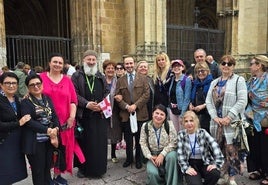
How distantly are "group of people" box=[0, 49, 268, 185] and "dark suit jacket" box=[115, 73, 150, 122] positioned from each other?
17 mm

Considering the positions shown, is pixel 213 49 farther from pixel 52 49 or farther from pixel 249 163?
pixel 249 163

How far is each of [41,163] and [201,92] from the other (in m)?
2.43

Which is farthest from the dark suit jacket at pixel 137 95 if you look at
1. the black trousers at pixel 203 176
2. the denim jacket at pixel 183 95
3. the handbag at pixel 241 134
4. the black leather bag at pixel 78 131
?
the handbag at pixel 241 134

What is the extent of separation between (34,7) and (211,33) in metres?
10.4

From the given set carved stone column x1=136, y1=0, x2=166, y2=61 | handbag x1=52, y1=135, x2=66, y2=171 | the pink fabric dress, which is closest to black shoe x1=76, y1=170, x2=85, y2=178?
the pink fabric dress

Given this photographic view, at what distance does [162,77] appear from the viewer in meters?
5.06

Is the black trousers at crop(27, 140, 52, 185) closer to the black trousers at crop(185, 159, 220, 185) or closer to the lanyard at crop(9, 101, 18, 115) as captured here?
the lanyard at crop(9, 101, 18, 115)

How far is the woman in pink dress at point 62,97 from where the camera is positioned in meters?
3.88

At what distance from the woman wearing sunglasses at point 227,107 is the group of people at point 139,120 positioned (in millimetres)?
13

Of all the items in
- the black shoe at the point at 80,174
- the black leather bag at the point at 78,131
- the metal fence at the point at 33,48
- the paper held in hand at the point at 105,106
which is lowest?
the black shoe at the point at 80,174

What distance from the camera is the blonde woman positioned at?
16.4 ft

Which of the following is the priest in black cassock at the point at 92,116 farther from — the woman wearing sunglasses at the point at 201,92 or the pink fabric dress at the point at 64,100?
the woman wearing sunglasses at the point at 201,92

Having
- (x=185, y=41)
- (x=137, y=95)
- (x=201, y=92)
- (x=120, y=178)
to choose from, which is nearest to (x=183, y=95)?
(x=201, y=92)

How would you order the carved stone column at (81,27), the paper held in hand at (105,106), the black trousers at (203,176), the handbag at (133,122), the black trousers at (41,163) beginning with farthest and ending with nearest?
the carved stone column at (81,27) < the handbag at (133,122) < the paper held in hand at (105,106) < the black trousers at (203,176) < the black trousers at (41,163)
